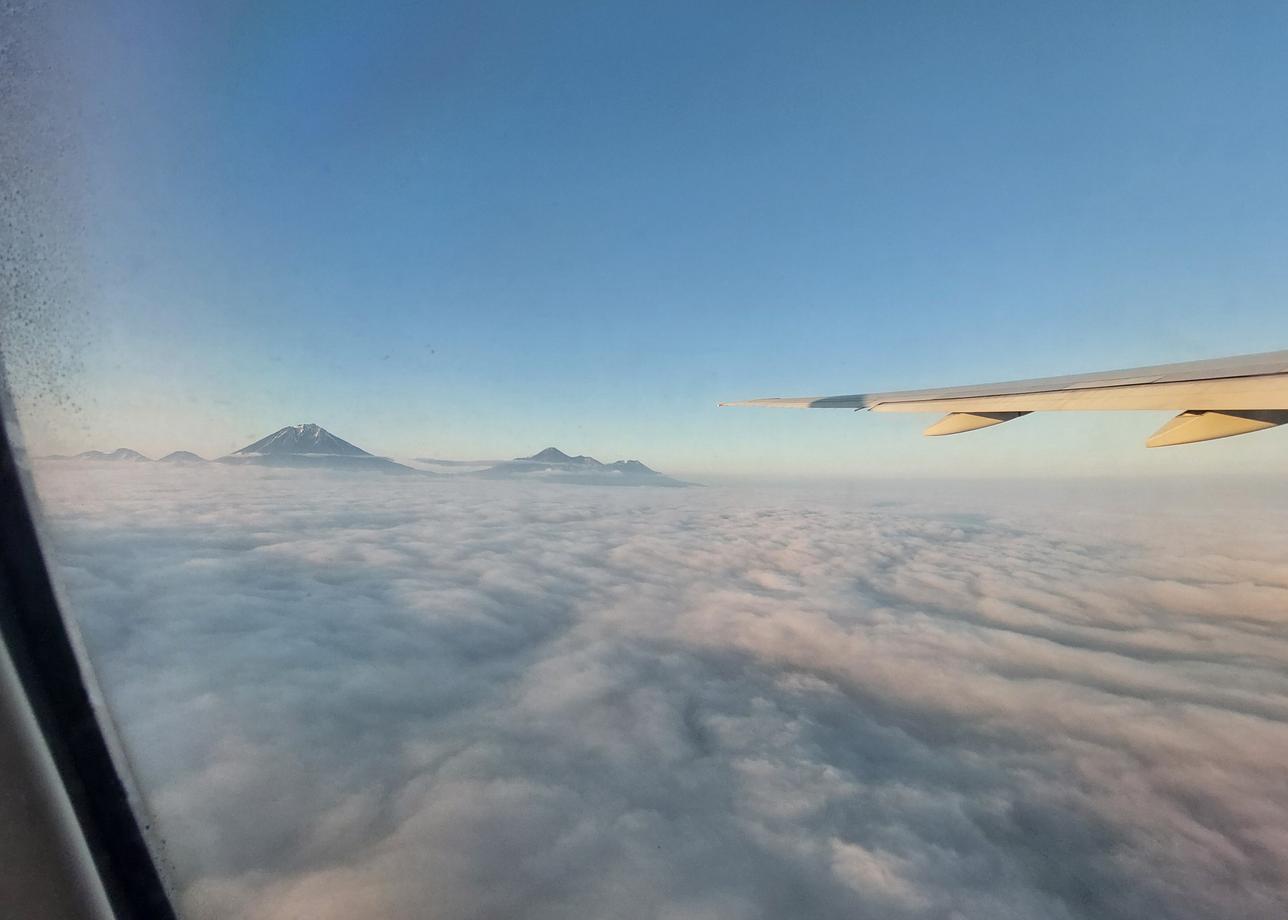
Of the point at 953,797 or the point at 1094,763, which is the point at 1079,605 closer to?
the point at 1094,763

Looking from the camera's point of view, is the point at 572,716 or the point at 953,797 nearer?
the point at 953,797

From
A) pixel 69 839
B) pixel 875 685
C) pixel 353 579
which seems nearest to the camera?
pixel 69 839

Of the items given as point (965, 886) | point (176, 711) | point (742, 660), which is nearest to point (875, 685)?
point (742, 660)

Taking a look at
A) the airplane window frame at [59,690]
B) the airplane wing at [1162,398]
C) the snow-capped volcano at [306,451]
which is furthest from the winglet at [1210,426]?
the snow-capped volcano at [306,451]

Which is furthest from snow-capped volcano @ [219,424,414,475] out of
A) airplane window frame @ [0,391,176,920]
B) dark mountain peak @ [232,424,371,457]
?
airplane window frame @ [0,391,176,920]

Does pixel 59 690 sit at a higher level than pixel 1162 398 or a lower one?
lower

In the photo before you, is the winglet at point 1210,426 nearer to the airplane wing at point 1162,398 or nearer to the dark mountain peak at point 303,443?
the airplane wing at point 1162,398

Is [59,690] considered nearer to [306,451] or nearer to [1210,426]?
[1210,426]

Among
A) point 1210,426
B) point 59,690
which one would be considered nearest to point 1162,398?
point 1210,426
